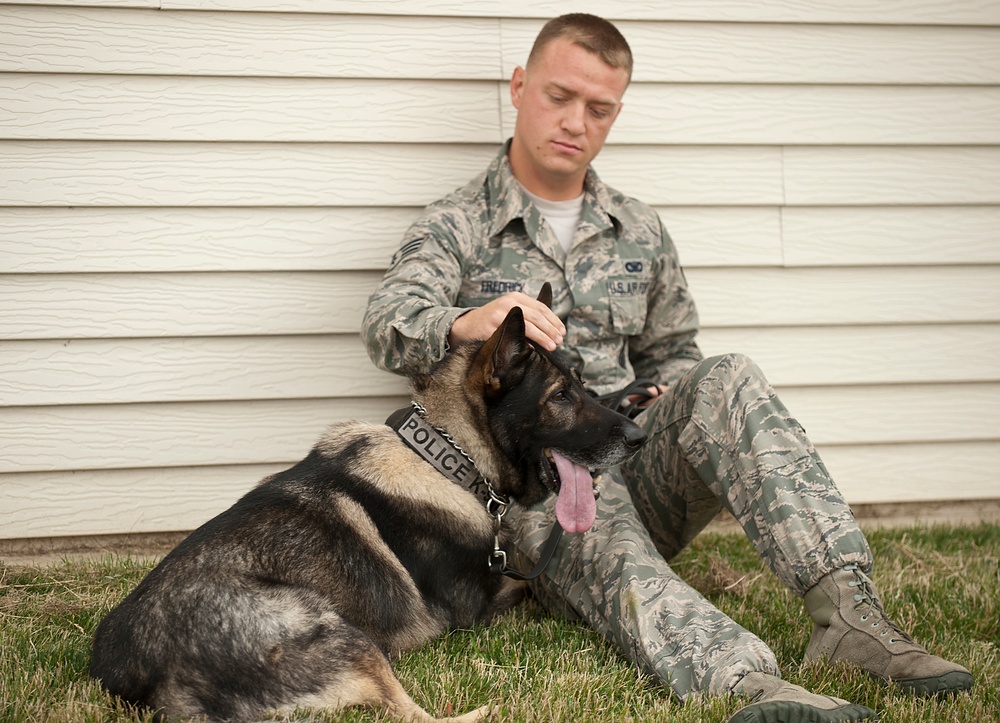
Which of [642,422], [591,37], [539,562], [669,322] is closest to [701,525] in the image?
[642,422]

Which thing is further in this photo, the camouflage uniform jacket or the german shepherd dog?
the camouflage uniform jacket

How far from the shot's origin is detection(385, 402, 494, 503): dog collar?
3.09 metres

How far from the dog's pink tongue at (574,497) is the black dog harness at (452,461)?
7.3 inches

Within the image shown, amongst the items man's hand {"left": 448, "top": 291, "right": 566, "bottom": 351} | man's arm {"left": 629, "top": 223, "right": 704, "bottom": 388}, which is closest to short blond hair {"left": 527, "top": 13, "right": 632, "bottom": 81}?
man's arm {"left": 629, "top": 223, "right": 704, "bottom": 388}

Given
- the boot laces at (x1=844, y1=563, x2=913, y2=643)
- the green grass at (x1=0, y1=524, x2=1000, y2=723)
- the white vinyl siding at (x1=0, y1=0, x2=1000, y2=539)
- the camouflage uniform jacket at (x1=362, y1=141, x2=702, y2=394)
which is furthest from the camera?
the white vinyl siding at (x1=0, y1=0, x2=1000, y2=539)

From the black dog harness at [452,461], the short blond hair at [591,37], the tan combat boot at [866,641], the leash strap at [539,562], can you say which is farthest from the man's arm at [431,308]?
the tan combat boot at [866,641]

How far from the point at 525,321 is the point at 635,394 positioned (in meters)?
1.09

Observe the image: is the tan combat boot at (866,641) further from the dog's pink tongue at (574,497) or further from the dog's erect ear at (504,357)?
the dog's erect ear at (504,357)

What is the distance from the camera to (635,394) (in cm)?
392

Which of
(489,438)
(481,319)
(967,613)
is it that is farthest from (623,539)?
(967,613)

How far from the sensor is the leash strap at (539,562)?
10.4ft

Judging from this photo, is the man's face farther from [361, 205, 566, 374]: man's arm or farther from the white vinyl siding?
the white vinyl siding

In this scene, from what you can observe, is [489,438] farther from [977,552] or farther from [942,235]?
[942,235]

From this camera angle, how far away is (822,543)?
2.88 meters
